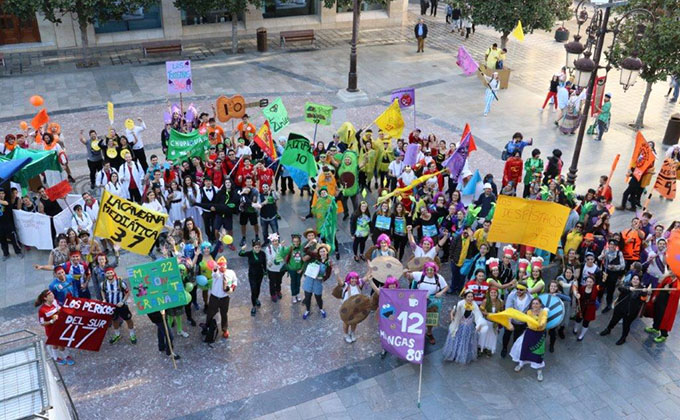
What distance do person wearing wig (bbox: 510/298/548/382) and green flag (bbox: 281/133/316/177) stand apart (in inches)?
231

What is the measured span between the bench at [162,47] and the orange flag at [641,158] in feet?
60.2

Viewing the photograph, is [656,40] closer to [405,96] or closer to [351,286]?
[405,96]

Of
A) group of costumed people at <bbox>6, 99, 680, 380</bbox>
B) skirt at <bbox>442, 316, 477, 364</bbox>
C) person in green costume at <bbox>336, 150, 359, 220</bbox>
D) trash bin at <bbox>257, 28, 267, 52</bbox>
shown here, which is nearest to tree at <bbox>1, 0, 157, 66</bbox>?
trash bin at <bbox>257, 28, 267, 52</bbox>

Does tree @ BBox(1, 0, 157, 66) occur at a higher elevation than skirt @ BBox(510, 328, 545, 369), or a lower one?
higher

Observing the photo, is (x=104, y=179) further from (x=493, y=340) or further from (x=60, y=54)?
(x=60, y=54)

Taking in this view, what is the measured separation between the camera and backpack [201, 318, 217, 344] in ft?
34.7

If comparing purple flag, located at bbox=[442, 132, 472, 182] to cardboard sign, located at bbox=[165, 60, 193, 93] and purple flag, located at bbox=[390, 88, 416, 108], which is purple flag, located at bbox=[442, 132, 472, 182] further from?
cardboard sign, located at bbox=[165, 60, 193, 93]

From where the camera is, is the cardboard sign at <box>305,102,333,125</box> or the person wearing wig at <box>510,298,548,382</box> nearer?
the person wearing wig at <box>510,298,548,382</box>

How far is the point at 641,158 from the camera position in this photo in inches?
583

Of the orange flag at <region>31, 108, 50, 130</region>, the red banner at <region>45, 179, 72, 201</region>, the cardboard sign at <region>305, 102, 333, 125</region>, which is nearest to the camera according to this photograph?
the red banner at <region>45, 179, 72, 201</region>

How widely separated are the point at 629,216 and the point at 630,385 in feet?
20.1

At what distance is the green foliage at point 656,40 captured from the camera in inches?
698

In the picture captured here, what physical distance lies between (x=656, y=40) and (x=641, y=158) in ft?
17.8

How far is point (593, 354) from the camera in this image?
422 inches
